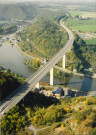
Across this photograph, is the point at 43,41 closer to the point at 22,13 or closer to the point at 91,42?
the point at 91,42

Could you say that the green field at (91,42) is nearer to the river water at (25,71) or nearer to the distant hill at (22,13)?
the river water at (25,71)

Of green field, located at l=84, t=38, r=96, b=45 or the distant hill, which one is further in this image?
the distant hill

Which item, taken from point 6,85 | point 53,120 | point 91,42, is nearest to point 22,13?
point 91,42

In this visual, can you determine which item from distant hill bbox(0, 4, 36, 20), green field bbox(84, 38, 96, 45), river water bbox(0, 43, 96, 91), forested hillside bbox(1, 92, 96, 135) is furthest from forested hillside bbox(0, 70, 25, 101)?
distant hill bbox(0, 4, 36, 20)

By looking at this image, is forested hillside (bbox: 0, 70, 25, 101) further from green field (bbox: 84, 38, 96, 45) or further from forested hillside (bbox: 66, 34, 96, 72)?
green field (bbox: 84, 38, 96, 45)

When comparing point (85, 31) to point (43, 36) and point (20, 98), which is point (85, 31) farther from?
point (20, 98)

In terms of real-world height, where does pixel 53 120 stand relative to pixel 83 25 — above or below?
below

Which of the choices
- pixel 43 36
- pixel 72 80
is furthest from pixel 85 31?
pixel 72 80
